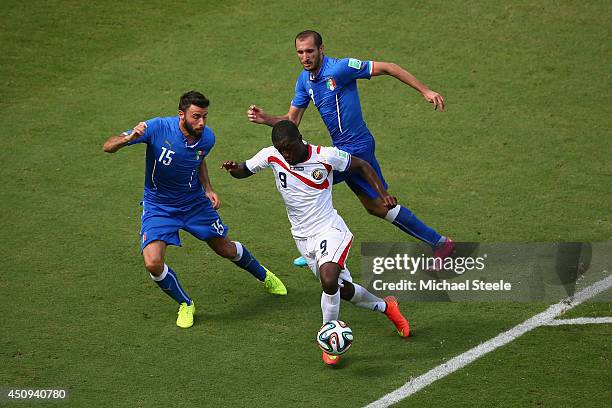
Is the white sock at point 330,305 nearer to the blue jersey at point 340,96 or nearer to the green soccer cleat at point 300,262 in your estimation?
the green soccer cleat at point 300,262

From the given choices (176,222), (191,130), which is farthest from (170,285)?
(191,130)

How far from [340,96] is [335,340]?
2.50m

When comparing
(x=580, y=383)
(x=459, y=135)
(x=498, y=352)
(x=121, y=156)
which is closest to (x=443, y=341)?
(x=498, y=352)

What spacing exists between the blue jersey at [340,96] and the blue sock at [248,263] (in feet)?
4.49

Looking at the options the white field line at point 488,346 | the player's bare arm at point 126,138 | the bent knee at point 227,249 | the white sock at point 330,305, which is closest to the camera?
the white field line at point 488,346

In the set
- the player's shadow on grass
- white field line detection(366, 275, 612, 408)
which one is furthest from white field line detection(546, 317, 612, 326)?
the player's shadow on grass

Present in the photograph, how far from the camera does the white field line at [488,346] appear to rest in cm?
731

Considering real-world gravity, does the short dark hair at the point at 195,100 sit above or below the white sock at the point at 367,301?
above

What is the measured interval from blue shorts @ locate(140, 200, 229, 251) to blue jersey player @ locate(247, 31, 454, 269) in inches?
38.5

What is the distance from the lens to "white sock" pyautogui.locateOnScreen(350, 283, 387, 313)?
795 centimetres

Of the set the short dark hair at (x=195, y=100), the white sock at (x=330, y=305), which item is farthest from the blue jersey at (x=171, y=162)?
the white sock at (x=330, y=305)

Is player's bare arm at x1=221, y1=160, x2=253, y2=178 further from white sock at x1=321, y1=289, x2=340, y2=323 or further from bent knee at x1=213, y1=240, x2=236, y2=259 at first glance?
white sock at x1=321, y1=289, x2=340, y2=323

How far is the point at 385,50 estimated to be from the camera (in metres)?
12.8

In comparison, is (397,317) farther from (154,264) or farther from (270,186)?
(270,186)
